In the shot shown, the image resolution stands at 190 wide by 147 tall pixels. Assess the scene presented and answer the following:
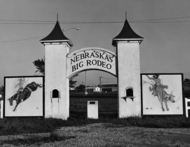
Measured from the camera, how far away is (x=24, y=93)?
599 inches

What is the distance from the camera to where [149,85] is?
1477 cm

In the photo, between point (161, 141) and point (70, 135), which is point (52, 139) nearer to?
point (70, 135)

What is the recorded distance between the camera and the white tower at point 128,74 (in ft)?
47.8

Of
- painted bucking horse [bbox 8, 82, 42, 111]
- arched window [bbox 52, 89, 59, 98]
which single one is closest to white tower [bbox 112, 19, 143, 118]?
arched window [bbox 52, 89, 59, 98]

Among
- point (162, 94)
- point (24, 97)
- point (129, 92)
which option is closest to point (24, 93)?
point (24, 97)

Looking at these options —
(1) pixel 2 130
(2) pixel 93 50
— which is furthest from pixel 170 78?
(1) pixel 2 130

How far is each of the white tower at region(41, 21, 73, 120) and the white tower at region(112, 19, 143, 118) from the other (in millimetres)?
3188

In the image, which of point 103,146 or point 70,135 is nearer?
point 103,146

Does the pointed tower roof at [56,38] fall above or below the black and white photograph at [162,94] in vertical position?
above

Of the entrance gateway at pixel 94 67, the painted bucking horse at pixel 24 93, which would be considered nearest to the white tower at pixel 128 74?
the entrance gateway at pixel 94 67

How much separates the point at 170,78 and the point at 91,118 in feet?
17.1

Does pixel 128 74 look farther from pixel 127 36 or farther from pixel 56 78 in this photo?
pixel 56 78

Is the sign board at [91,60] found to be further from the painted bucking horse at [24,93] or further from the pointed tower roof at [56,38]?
the painted bucking horse at [24,93]

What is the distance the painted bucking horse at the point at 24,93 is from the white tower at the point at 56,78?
0.79m
